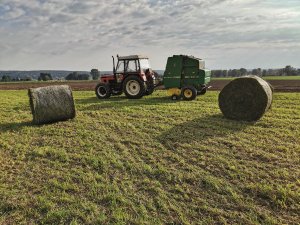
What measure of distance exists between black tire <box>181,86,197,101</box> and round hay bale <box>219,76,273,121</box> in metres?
4.38

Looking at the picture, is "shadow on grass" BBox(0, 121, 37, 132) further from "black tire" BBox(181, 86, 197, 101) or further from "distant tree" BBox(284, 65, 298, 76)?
"distant tree" BBox(284, 65, 298, 76)

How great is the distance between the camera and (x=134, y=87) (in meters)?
17.0

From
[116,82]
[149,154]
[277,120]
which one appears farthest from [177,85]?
[149,154]

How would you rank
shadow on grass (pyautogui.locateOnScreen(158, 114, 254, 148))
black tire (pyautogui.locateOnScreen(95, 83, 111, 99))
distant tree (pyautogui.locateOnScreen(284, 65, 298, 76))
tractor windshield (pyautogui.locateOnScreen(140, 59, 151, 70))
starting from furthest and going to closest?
distant tree (pyautogui.locateOnScreen(284, 65, 298, 76))
black tire (pyautogui.locateOnScreen(95, 83, 111, 99))
tractor windshield (pyautogui.locateOnScreen(140, 59, 151, 70))
shadow on grass (pyautogui.locateOnScreen(158, 114, 254, 148))

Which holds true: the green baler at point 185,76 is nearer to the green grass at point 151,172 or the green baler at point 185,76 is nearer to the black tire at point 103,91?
the black tire at point 103,91

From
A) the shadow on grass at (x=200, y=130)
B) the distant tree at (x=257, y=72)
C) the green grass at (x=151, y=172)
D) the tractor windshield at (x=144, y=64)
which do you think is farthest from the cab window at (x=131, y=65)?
the distant tree at (x=257, y=72)

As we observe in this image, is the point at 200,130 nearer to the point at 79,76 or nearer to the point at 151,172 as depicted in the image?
the point at 151,172

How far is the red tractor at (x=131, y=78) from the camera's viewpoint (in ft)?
55.2

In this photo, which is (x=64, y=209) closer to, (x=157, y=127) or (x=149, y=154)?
(x=149, y=154)

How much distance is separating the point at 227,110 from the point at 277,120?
5.38ft

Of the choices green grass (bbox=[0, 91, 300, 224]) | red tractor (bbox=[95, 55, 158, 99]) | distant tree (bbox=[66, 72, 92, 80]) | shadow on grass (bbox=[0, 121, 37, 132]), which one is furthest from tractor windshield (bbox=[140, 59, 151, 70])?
distant tree (bbox=[66, 72, 92, 80])

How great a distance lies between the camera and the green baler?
1621 centimetres

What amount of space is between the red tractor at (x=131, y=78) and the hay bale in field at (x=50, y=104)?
5.67 metres

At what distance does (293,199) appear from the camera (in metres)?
5.70
